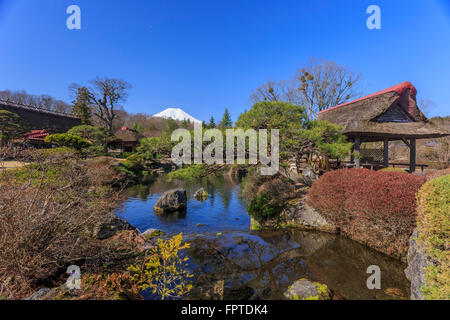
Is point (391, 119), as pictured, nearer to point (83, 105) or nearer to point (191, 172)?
point (191, 172)

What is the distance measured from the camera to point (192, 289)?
3.46 meters

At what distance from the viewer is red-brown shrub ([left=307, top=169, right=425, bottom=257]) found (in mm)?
3976

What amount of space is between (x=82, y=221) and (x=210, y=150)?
3.65 metres

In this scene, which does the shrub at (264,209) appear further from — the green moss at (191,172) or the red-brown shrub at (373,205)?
the green moss at (191,172)

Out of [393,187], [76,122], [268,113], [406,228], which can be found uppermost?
[76,122]

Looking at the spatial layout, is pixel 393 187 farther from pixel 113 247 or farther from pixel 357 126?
pixel 113 247

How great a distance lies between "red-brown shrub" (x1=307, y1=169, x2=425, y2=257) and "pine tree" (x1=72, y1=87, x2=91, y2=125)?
113 feet

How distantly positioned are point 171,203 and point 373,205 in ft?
26.1

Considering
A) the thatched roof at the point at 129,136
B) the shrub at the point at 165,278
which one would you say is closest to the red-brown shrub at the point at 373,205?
the shrub at the point at 165,278

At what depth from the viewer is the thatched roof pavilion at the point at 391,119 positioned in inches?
352

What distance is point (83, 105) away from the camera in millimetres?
28953

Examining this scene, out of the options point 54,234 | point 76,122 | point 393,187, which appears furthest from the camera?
point 76,122

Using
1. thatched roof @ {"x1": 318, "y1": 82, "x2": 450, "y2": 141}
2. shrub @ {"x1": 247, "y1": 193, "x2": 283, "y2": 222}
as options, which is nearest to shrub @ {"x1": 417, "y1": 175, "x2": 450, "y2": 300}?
shrub @ {"x1": 247, "y1": 193, "x2": 283, "y2": 222}
